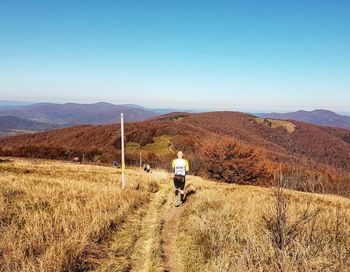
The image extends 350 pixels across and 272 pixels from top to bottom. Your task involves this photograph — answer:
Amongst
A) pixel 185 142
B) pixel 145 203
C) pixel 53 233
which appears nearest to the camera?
pixel 53 233

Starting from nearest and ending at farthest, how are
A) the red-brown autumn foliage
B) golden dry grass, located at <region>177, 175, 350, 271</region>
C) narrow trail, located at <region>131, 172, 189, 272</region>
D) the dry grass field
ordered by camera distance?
golden dry grass, located at <region>177, 175, 350, 271</region> → the dry grass field → narrow trail, located at <region>131, 172, 189, 272</region> → the red-brown autumn foliage

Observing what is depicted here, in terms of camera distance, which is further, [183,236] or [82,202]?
[82,202]

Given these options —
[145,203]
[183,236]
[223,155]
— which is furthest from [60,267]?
[223,155]

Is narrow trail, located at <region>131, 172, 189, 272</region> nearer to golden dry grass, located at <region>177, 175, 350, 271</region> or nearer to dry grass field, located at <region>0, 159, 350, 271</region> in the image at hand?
dry grass field, located at <region>0, 159, 350, 271</region>

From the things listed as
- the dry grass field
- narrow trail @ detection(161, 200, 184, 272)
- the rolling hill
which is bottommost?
the rolling hill

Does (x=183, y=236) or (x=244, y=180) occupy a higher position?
(x=183, y=236)

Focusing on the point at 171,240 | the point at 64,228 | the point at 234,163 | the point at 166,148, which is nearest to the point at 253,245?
the point at 171,240

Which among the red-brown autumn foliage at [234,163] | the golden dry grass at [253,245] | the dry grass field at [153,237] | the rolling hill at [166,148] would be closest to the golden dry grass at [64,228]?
the dry grass field at [153,237]

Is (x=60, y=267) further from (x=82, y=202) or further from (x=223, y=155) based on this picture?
(x=223, y=155)

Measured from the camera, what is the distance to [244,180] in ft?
169

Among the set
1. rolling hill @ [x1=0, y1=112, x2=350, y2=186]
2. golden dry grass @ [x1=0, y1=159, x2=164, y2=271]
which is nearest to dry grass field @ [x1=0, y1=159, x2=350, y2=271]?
golden dry grass @ [x1=0, y1=159, x2=164, y2=271]

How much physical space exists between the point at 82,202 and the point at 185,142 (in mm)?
70827

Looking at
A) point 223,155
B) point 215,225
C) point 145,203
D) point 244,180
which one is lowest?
point 244,180

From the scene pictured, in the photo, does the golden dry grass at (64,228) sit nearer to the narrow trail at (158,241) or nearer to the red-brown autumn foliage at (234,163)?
the narrow trail at (158,241)
